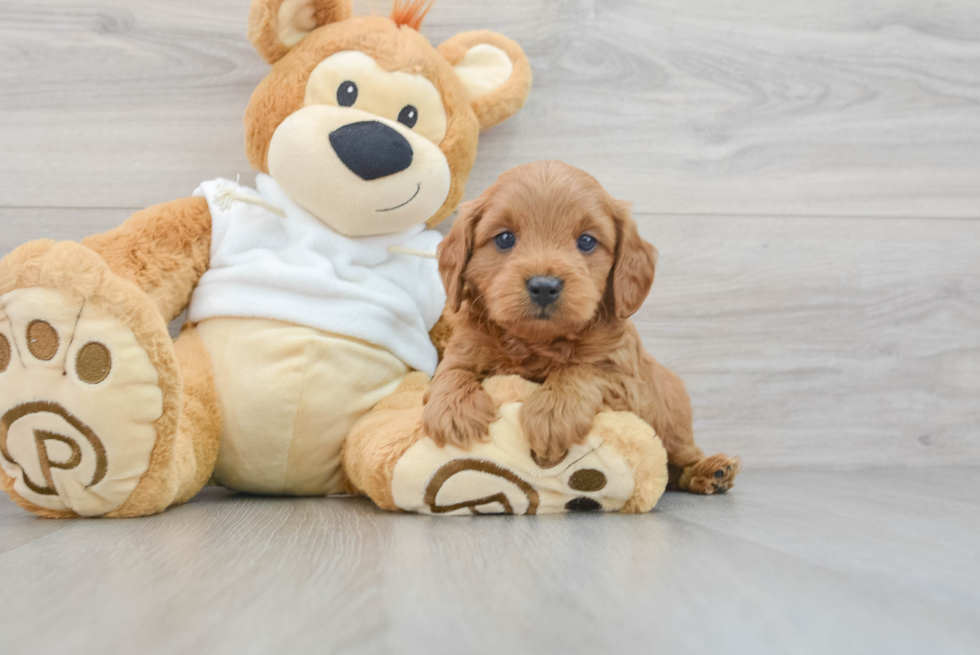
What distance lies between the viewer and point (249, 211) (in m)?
1.44

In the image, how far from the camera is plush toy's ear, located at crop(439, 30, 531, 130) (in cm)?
156

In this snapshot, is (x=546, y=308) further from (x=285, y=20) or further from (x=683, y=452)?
(x=285, y=20)

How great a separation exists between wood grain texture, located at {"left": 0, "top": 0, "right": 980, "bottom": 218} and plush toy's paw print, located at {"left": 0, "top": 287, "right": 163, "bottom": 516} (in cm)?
70

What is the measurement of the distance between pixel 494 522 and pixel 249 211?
0.83 metres

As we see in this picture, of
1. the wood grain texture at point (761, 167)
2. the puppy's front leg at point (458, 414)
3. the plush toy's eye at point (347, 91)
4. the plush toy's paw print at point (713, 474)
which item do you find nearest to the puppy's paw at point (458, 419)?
the puppy's front leg at point (458, 414)

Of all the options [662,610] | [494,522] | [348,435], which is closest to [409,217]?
[348,435]

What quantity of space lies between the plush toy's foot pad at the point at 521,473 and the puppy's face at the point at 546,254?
0.58 feet

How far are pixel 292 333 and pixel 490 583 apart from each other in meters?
0.73

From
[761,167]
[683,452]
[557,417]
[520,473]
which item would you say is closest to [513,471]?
[520,473]

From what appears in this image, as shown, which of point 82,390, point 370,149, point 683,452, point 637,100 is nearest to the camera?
point 82,390

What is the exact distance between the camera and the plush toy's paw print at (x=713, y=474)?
1.42 metres

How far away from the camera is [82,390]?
104 centimetres

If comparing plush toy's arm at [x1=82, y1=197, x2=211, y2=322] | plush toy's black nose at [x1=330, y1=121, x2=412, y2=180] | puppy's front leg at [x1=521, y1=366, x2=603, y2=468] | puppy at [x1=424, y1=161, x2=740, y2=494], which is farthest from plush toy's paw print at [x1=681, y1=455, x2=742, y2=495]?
plush toy's arm at [x1=82, y1=197, x2=211, y2=322]

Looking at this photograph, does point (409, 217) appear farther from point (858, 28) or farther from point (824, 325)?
point (858, 28)
